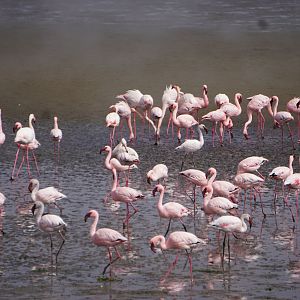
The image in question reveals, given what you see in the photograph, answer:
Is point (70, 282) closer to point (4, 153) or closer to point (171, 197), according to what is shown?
point (171, 197)

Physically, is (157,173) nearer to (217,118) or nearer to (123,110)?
(217,118)

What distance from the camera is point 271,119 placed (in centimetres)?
1903

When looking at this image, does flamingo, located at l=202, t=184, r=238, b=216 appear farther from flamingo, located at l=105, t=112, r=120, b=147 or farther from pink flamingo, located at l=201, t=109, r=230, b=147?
pink flamingo, located at l=201, t=109, r=230, b=147

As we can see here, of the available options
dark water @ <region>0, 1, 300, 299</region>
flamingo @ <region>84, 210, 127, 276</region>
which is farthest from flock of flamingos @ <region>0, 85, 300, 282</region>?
dark water @ <region>0, 1, 300, 299</region>

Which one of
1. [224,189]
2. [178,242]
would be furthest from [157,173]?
[178,242]

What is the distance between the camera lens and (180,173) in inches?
516

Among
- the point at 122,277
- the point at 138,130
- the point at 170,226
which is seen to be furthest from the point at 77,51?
the point at 122,277

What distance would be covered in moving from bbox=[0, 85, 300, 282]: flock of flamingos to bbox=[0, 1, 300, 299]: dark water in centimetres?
21

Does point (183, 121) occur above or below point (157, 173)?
below

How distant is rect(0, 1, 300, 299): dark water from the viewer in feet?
33.7

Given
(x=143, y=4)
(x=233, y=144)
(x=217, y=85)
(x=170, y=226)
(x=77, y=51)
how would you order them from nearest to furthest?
1. (x=170, y=226)
2. (x=233, y=144)
3. (x=217, y=85)
4. (x=77, y=51)
5. (x=143, y=4)

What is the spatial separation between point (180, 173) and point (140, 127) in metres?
→ 5.58

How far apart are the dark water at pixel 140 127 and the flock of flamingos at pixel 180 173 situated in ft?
0.68

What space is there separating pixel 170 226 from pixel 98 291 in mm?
2550
